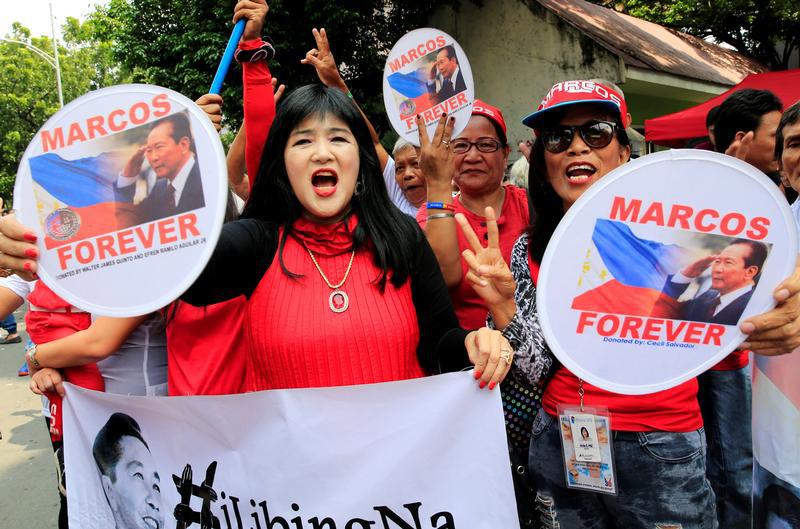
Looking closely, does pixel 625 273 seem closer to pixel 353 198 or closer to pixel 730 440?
pixel 353 198

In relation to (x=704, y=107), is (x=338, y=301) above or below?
below

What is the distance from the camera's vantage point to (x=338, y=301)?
183 centimetres

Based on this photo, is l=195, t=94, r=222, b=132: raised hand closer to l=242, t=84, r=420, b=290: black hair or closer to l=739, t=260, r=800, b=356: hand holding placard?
l=242, t=84, r=420, b=290: black hair

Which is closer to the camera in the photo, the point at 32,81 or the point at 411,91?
the point at 411,91

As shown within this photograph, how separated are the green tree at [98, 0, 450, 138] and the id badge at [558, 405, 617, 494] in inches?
382

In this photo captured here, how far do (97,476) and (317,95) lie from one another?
1.50m

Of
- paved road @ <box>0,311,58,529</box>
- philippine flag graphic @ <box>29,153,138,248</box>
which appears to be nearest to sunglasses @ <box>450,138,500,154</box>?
philippine flag graphic @ <box>29,153,138,248</box>

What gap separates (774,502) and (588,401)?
22.5 inches

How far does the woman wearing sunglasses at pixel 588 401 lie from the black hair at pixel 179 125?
780mm

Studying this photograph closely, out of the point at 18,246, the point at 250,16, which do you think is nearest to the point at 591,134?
the point at 250,16

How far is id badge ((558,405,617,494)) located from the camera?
1.74 metres

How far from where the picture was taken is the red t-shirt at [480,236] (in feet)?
7.99

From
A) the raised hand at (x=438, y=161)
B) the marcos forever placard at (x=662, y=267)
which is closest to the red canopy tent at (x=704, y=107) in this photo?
the raised hand at (x=438, y=161)

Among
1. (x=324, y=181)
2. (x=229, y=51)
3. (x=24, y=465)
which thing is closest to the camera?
(x=324, y=181)
